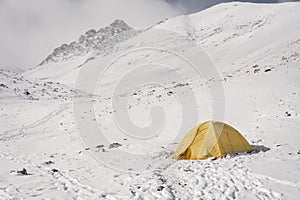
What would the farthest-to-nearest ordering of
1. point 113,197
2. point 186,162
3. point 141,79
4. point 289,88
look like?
point 141,79
point 289,88
point 186,162
point 113,197

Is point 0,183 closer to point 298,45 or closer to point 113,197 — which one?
point 113,197

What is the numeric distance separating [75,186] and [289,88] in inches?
674

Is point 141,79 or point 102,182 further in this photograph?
point 141,79

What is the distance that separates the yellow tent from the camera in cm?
1113

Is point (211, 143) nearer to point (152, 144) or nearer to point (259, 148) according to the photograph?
point (259, 148)

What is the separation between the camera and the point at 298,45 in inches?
1325

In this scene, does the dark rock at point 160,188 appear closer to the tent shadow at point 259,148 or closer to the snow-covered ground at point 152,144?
the snow-covered ground at point 152,144

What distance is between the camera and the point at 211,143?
1128cm

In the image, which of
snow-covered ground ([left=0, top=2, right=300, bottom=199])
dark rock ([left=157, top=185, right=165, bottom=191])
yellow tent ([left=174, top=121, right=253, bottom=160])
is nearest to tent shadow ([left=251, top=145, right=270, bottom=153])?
snow-covered ground ([left=0, top=2, right=300, bottom=199])

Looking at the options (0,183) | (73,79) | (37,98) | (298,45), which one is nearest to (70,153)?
(0,183)

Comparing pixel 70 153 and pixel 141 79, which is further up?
pixel 141 79

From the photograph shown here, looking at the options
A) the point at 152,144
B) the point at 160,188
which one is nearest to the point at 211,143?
the point at 160,188

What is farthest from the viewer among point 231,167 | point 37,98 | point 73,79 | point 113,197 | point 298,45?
point 73,79

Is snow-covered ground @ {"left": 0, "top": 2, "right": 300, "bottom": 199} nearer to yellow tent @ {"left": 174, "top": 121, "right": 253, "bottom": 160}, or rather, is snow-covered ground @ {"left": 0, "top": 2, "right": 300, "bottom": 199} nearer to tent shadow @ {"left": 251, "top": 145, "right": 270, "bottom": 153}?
tent shadow @ {"left": 251, "top": 145, "right": 270, "bottom": 153}
